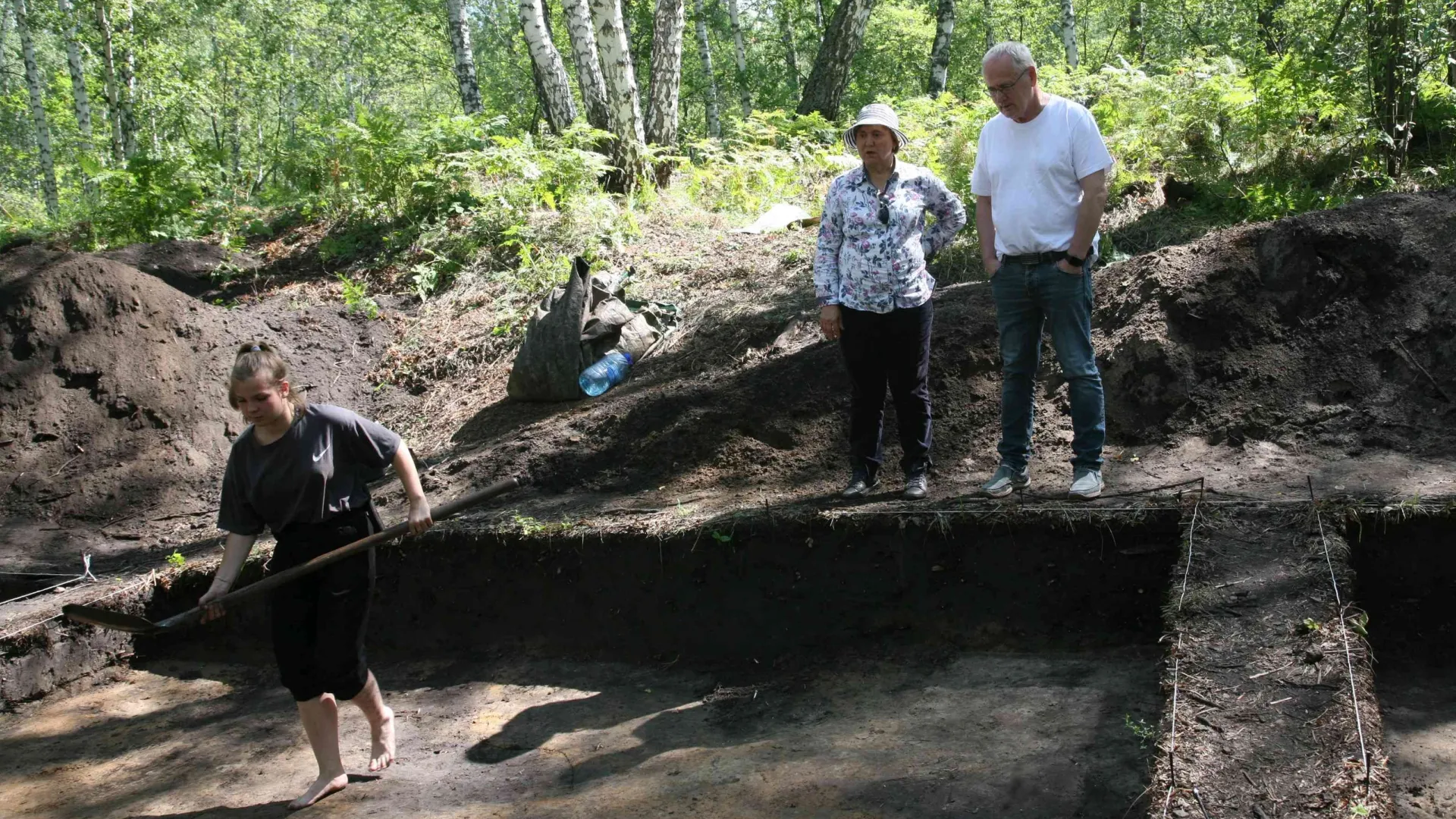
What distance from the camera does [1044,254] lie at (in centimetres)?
456

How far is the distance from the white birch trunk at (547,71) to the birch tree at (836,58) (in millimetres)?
3668

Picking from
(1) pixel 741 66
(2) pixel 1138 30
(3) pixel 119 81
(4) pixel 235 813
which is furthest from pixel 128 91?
(4) pixel 235 813

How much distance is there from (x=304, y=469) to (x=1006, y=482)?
3069 millimetres

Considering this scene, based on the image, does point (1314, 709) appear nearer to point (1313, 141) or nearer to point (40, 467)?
point (1313, 141)

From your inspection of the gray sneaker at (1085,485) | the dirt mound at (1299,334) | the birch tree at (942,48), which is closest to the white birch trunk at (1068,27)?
the birch tree at (942,48)

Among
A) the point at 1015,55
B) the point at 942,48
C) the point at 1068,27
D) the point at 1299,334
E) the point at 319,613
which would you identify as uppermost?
the point at 1068,27

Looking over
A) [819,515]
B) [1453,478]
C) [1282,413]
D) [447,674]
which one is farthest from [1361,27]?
[447,674]

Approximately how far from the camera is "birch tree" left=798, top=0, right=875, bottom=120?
1400 centimetres

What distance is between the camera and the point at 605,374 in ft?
25.6

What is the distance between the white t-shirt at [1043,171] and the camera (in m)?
4.41

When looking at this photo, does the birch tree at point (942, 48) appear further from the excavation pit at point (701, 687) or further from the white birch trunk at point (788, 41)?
the excavation pit at point (701, 687)

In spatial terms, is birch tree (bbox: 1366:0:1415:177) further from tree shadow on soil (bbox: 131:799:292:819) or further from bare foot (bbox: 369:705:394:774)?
tree shadow on soil (bbox: 131:799:292:819)

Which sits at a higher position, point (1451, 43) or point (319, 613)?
point (1451, 43)

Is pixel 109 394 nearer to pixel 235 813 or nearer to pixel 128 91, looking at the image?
pixel 235 813
